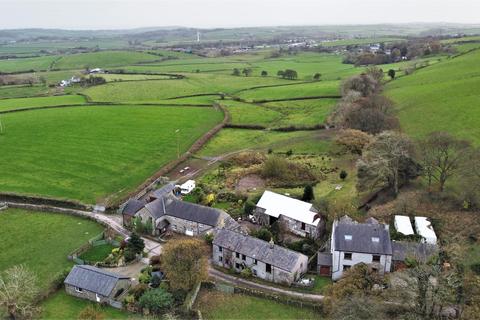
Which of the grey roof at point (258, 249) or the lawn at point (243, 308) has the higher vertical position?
the grey roof at point (258, 249)

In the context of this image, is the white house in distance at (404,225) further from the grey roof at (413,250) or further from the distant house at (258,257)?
the distant house at (258,257)

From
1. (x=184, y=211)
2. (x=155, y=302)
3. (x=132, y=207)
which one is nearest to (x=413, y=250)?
(x=155, y=302)

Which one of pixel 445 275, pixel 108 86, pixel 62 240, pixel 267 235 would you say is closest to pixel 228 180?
pixel 267 235

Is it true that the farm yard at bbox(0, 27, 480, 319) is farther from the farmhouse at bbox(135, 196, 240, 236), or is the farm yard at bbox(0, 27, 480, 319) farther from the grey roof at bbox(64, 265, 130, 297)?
the farmhouse at bbox(135, 196, 240, 236)

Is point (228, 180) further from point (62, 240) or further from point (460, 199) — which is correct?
point (460, 199)

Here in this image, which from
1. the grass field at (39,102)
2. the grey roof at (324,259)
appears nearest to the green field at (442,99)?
the grey roof at (324,259)

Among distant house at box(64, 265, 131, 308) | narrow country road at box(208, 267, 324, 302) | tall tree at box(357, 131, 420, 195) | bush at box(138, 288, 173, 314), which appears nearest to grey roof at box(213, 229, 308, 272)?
narrow country road at box(208, 267, 324, 302)
